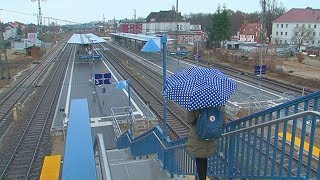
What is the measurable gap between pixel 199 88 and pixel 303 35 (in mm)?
64199

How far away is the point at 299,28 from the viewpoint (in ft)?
203

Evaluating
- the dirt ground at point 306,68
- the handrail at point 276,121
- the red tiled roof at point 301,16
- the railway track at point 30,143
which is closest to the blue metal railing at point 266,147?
the handrail at point 276,121

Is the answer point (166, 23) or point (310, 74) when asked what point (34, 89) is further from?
point (166, 23)

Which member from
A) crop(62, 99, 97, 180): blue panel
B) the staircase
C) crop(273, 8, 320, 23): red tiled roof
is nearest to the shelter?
crop(273, 8, 320, 23): red tiled roof

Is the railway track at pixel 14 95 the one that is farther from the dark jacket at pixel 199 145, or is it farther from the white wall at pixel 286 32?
the white wall at pixel 286 32

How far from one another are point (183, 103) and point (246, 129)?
2.89 feet

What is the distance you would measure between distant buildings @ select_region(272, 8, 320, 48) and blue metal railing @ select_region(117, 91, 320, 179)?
59616 millimetres

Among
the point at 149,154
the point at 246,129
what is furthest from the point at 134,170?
the point at 246,129

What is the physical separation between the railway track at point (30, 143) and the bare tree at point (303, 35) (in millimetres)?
49897

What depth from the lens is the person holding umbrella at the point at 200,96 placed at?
370 centimetres

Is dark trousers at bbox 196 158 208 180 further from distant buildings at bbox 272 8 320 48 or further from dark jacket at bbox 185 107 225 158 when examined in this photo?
distant buildings at bbox 272 8 320 48

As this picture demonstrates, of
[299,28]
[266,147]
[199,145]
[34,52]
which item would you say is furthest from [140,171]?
[299,28]

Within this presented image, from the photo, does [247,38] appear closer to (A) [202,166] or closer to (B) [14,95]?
(B) [14,95]

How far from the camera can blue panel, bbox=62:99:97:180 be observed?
2.32 meters
